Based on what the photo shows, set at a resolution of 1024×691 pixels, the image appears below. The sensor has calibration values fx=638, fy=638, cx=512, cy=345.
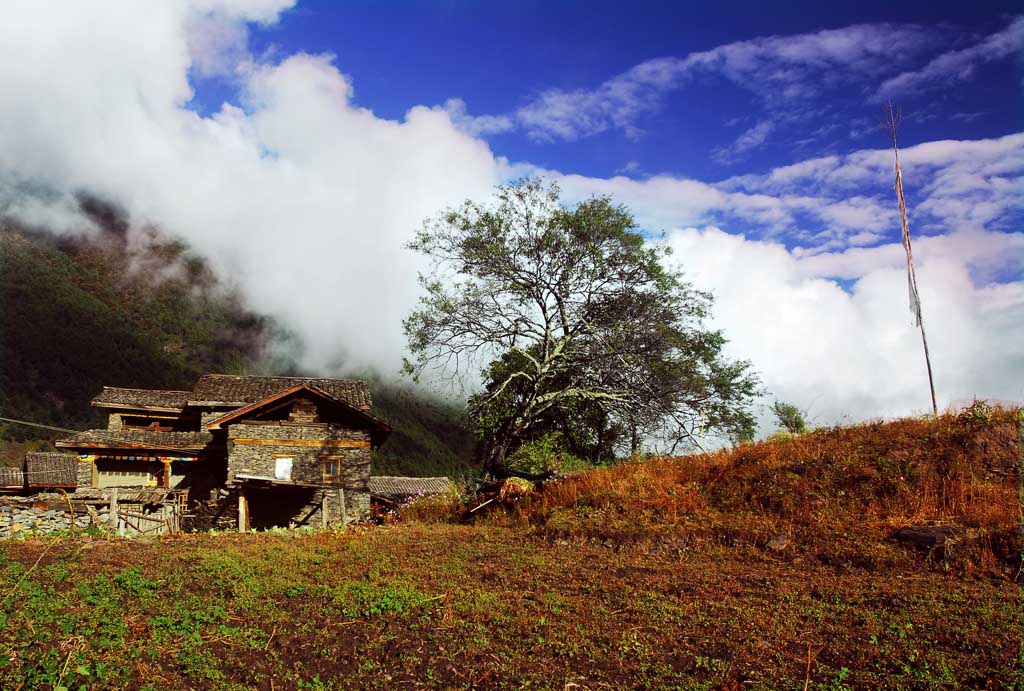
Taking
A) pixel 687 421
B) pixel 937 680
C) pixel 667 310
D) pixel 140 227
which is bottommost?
pixel 937 680

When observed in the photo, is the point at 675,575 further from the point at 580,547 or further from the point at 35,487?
the point at 35,487

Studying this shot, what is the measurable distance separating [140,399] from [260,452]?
534 inches

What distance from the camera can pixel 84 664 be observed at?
5.45 metres

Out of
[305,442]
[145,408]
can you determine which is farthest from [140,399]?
[305,442]

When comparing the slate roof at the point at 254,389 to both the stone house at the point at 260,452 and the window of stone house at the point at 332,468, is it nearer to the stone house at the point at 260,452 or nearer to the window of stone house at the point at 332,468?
the stone house at the point at 260,452

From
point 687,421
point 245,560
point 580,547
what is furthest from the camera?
point 687,421

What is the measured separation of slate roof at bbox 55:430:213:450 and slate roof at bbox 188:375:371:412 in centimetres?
214

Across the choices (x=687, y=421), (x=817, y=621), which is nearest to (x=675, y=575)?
(x=817, y=621)

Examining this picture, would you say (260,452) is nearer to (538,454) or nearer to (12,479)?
(538,454)

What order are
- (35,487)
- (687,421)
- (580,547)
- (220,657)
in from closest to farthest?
(220,657) → (580,547) → (687,421) → (35,487)

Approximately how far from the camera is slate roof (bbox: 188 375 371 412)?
33.1 m

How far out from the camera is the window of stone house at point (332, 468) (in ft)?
96.9

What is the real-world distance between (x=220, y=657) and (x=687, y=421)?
19.7 meters

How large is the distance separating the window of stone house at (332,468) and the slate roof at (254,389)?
115 inches
